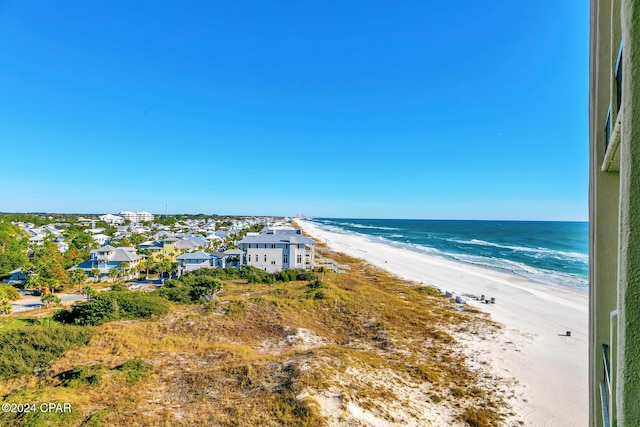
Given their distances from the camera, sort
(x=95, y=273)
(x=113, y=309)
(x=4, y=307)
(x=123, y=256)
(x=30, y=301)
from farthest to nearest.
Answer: (x=123, y=256), (x=95, y=273), (x=30, y=301), (x=4, y=307), (x=113, y=309)

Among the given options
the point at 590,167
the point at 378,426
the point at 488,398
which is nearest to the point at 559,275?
the point at 488,398

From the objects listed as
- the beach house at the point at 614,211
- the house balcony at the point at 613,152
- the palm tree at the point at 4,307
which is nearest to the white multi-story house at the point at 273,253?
the palm tree at the point at 4,307

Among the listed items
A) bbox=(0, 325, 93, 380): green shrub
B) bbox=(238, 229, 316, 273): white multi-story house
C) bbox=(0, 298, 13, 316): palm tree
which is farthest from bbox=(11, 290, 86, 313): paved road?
bbox=(238, 229, 316, 273): white multi-story house

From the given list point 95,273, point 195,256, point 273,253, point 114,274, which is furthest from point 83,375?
point 95,273

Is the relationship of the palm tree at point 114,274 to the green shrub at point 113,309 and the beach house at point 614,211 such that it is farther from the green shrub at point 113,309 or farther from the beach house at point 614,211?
the beach house at point 614,211

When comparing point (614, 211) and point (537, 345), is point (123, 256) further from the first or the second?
point (614, 211)

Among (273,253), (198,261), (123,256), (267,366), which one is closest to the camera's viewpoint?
(267,366)
